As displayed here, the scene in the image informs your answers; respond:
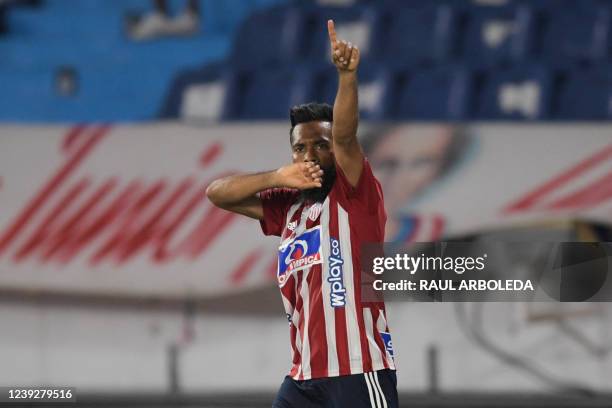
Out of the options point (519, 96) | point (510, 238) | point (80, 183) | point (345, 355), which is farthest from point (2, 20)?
point (345, 355)

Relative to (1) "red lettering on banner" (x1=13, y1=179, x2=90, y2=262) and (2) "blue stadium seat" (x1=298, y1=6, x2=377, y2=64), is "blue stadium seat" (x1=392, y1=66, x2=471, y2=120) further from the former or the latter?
(1) "red lettering on banner" (x1=13, y1=179, x2=90, y2=262)

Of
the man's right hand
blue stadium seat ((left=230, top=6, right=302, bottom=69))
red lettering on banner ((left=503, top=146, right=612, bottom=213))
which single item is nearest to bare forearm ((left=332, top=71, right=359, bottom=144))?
the man's right hand

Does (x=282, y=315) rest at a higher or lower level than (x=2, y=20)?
lower

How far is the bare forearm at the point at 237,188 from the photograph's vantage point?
367 cm

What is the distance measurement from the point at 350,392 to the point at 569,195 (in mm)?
4476

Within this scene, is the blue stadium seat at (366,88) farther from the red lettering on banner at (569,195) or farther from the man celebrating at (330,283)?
the man celebrating at (330,283)

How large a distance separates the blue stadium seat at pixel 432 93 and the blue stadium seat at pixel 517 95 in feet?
0.56

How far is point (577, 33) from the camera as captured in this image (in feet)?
32.5

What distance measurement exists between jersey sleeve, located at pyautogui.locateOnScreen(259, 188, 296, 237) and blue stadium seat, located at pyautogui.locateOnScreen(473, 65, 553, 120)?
228 inches

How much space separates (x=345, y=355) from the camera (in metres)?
3.62

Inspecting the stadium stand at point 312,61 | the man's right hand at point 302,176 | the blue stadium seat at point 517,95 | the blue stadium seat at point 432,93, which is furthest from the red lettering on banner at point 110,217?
the man's right hand at point 302,176

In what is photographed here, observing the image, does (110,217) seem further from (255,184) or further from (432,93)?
(255,184)

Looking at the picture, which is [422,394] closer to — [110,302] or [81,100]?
[110,302]

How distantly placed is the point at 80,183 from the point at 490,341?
2937 millimetres
